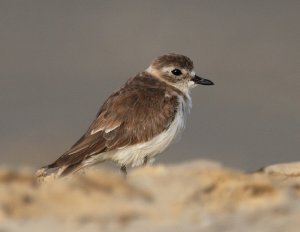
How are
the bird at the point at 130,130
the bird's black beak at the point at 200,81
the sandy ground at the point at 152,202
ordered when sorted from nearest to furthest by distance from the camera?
the sandy ground at the point at 152,202 → the bird at the point at 130,130 → the bird's black beak at the point at 200,81

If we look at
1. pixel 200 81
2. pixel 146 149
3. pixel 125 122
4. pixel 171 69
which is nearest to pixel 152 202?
pixel 146 149

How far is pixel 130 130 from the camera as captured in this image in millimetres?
11617

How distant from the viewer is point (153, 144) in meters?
11.6

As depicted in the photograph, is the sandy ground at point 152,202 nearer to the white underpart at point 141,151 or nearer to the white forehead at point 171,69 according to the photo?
the white underpart at point 141,151

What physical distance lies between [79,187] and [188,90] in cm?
823

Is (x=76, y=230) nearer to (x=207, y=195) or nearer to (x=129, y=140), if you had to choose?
(x=207, y=195)

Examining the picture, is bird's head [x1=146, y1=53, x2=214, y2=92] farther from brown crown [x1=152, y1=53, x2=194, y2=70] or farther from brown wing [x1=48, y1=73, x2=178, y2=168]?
brown wing [x1=48, y1=73, x2=178, y2=168]

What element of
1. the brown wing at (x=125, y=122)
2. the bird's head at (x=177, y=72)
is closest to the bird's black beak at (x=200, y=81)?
the bird's head at (x=177, y=72)

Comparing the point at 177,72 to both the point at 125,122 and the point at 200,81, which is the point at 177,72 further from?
the point at 125,122

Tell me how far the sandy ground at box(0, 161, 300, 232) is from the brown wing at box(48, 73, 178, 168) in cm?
590

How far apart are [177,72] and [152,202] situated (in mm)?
8277

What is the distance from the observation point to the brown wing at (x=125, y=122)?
11.4 meters

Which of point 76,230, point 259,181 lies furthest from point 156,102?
point 76,230

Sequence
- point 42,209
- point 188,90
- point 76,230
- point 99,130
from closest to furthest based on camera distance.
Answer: point 76,230 → point 42,209 → point 99,130 → point 188,90
